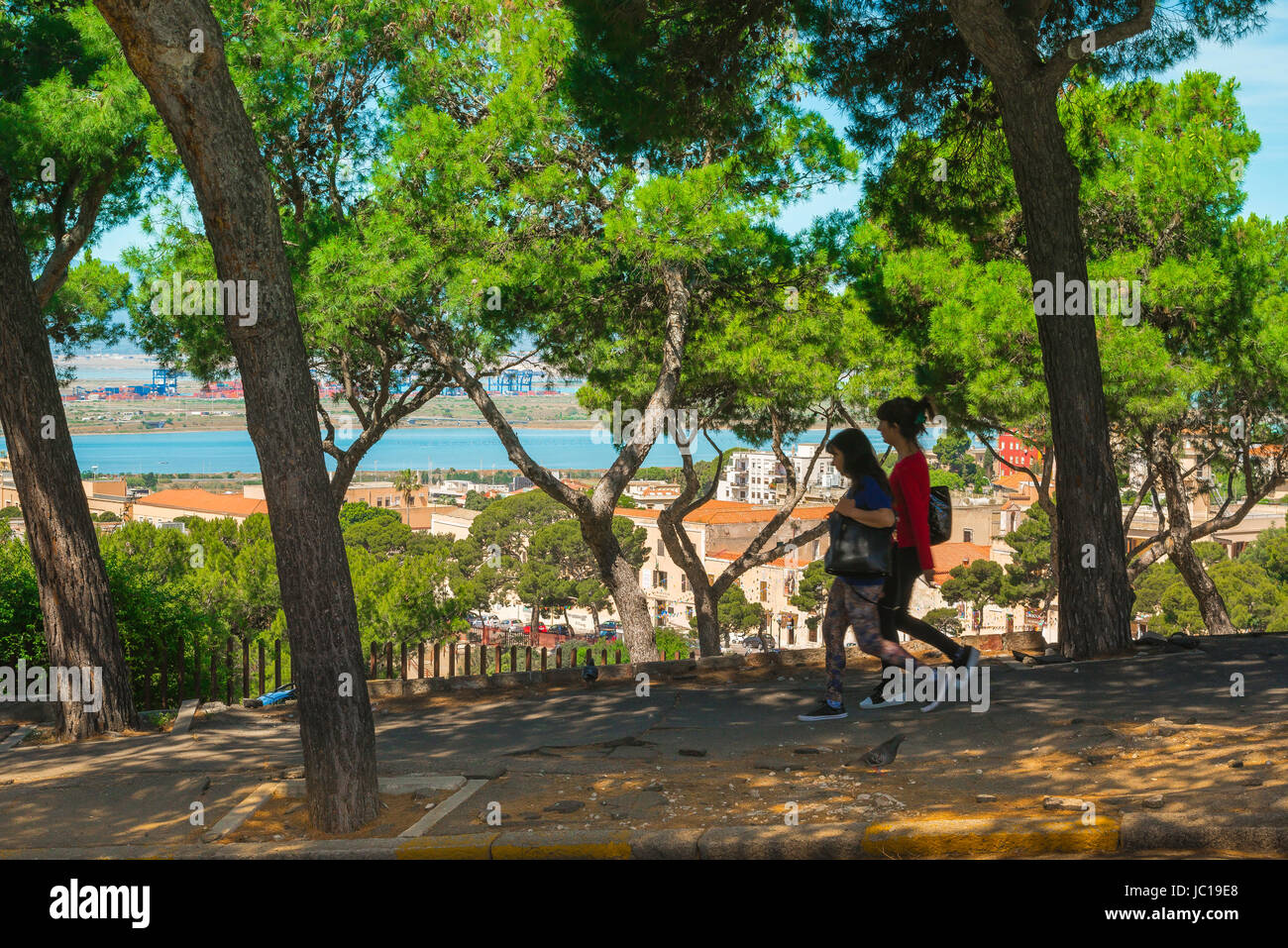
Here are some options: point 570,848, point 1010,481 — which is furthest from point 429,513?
point 570,848

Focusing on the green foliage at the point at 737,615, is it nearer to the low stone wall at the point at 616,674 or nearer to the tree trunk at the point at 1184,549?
the tree trunk at the point at 1184,549

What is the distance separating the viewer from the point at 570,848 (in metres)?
4.21

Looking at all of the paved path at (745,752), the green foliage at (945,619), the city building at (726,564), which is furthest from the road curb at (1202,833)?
the city building at (726,564)

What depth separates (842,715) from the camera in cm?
654

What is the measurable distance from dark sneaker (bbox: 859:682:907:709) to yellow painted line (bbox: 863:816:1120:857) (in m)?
2.61

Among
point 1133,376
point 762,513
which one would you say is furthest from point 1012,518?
point 1133,376

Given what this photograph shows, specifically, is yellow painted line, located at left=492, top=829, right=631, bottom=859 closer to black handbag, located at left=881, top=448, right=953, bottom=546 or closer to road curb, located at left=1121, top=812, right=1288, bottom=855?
road curb, located at left=1121, top=812, right=1288, bottom=855

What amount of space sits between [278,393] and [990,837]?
338 centimetres

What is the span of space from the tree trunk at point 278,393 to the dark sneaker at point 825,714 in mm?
2658

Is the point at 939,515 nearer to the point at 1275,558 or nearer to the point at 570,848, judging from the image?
the point at 570,848

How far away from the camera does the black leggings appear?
6.25 meters

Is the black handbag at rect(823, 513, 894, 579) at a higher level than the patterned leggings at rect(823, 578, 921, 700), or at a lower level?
higher

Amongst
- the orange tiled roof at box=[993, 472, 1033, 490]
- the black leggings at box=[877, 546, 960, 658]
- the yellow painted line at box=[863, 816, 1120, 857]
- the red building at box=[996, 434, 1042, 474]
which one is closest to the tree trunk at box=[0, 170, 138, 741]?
the black leggings at box=[877, 546, 960, 658]

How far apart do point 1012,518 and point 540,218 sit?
73.6 metres
